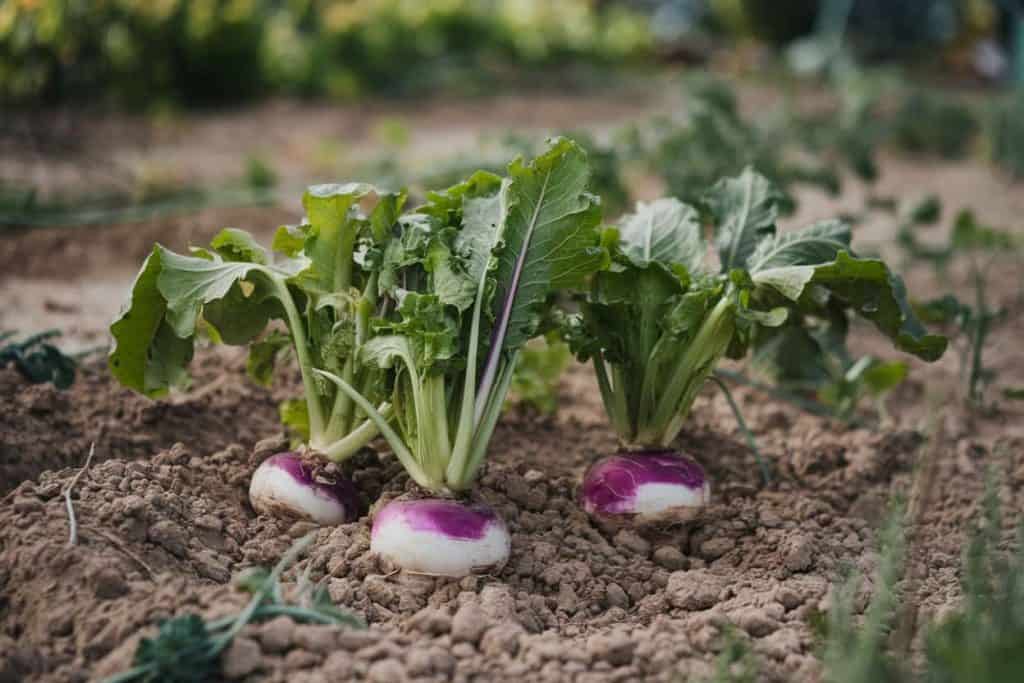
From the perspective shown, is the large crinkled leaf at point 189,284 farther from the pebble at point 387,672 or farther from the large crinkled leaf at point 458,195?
the pebble at point 387,672

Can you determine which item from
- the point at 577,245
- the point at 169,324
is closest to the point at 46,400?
the point at 169,324

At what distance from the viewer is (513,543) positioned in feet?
9.98

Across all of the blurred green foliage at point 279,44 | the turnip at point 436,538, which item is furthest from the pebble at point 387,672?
the blurred green foliage at point 279,44

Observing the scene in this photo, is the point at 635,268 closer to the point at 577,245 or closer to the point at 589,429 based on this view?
the point at 577,245

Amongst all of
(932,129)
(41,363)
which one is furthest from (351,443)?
(932,129)

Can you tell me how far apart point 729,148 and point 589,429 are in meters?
2.27

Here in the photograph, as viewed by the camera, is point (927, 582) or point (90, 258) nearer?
point (927, 582)

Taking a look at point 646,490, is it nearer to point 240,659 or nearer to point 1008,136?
point 240,659

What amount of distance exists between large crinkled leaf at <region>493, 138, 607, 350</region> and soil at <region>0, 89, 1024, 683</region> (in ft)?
1.63

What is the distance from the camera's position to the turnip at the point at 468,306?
2895 mm

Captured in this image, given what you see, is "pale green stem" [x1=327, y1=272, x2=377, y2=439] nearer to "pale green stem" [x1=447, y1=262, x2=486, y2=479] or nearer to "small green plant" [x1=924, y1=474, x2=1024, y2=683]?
"pale green stem" [x1=447, y1=262, x2=486, y2=479]

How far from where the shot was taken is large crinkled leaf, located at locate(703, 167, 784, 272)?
3.64 metres

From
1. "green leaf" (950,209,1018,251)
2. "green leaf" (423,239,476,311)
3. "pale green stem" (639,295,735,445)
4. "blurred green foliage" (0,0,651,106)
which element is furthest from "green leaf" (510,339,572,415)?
"blurred green foliage" (0,0,651,106)

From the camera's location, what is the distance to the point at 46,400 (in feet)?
11.5
